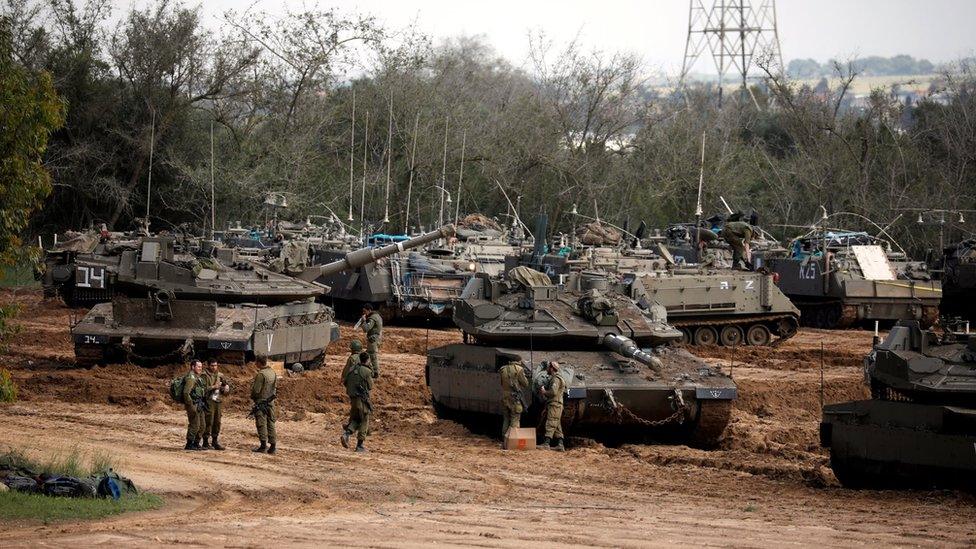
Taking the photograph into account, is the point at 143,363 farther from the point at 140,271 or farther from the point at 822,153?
the point at 822,153

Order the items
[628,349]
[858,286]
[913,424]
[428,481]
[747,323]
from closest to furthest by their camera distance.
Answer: [913,424] < [428,481] < [628,349] < [747,323] < [858,286]

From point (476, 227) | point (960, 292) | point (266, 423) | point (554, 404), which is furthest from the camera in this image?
point (476, 227)

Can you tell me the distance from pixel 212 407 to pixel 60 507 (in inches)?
172

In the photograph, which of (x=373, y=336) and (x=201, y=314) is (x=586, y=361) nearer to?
(x=373, y=336)

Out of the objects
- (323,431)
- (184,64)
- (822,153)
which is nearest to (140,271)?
(323,431)

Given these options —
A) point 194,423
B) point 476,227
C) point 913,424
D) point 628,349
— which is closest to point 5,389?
point 194,423

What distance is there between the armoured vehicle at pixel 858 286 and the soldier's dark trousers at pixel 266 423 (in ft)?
61.0

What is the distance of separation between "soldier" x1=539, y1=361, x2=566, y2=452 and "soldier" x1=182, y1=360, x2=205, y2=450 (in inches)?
138

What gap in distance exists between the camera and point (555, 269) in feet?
98.7

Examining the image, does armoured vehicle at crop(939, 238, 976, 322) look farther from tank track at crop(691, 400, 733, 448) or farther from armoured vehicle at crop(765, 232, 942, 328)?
tank track at crop(691, 400, 733, 448)

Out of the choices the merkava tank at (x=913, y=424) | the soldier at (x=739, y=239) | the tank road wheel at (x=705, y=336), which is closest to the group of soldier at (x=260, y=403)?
the merkava tank at (x=913, y=424)

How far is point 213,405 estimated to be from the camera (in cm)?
1638

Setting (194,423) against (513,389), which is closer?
(194,423)

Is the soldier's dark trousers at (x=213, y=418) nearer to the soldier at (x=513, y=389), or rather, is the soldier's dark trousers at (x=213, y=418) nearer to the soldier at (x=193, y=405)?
the soldier at (x=193, y=405)
